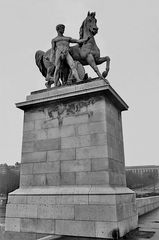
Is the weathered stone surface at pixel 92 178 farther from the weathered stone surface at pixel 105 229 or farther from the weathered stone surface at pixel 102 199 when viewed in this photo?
the weathered stone surface at pixel 105 229

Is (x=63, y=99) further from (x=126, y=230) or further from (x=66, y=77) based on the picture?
(x=126, y=230)

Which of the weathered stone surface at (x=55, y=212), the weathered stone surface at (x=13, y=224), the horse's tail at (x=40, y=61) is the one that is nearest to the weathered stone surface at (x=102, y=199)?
the weathered stone surface at (x=55, y=212)

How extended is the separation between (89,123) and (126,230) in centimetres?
422

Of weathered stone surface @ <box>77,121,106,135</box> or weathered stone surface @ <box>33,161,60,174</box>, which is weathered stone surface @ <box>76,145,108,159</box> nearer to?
weathered stone surface @ <box>77,121,106,135</box>

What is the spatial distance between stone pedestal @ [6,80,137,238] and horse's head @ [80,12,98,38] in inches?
125

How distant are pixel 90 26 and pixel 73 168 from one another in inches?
278

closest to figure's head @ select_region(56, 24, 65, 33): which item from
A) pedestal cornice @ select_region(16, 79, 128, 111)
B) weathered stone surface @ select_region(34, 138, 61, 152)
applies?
pedestal cornice @ select_region(16, 79, 128, 111)

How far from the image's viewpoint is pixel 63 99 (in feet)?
35.3

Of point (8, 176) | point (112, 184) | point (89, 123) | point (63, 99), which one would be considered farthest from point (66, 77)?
point (8, 176)

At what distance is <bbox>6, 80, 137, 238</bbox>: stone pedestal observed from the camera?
28.9ft

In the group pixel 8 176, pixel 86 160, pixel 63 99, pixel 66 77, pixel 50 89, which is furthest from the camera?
pixel 8 176

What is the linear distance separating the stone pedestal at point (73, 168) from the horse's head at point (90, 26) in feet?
10.4

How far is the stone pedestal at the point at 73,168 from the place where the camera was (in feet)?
28.9

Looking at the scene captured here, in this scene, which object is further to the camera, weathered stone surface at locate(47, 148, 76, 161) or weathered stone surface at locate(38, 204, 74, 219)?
weathered stone surface at locate(47, 148, 76, 161)
